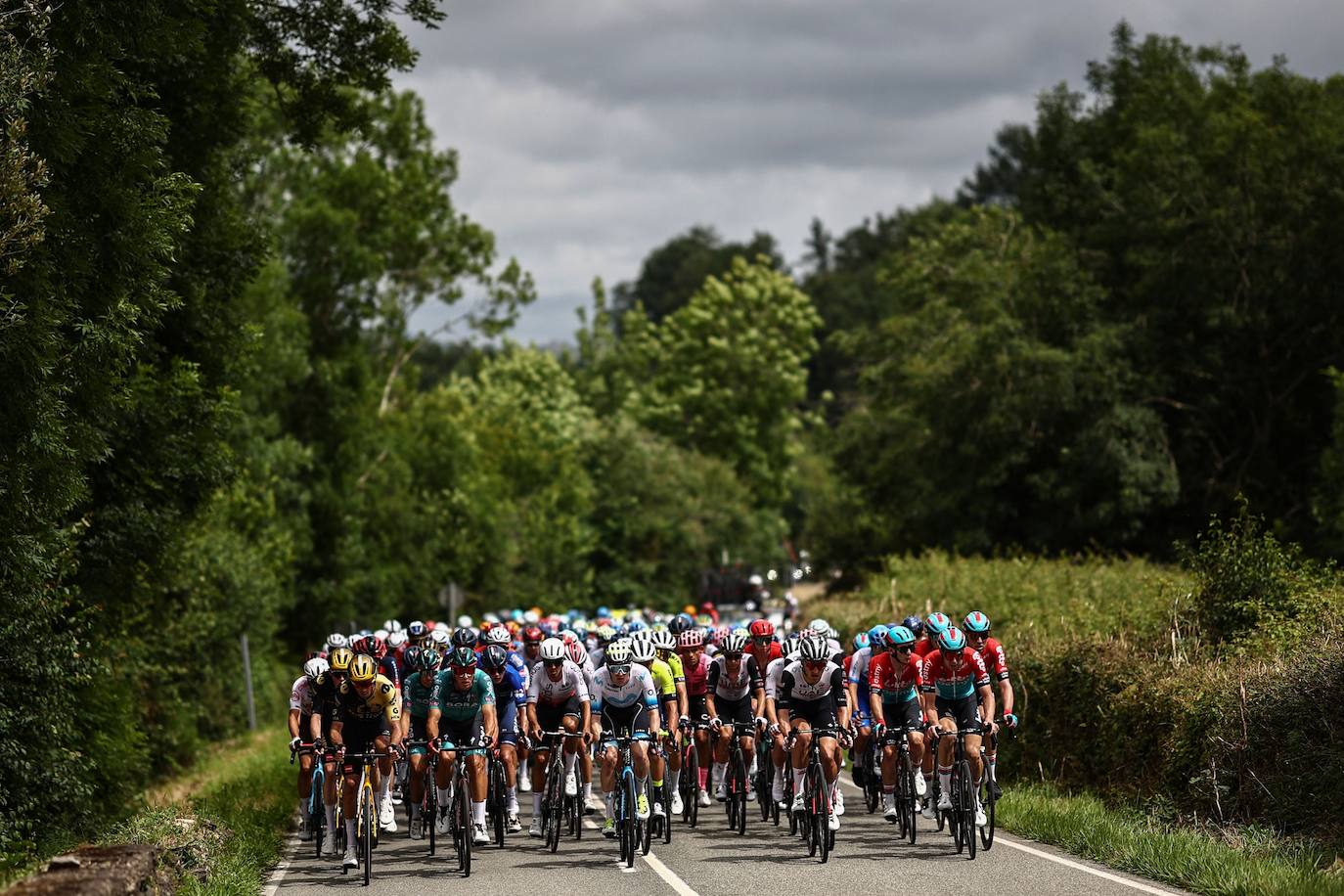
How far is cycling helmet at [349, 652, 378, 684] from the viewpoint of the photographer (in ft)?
50.1

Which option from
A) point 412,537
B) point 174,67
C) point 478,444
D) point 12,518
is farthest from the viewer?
point 478,444

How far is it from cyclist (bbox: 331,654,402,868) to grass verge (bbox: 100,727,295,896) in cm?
131

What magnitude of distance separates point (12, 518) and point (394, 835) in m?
5.68

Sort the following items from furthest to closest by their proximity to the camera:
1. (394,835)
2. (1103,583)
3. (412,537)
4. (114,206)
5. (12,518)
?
(412,537) < (1103,583) < (394,835) < (114,206) < (12,518)

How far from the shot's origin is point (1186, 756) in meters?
16.2

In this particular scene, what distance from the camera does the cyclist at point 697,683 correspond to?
18359 mm

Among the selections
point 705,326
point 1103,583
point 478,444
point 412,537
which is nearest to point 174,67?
point 1103,583

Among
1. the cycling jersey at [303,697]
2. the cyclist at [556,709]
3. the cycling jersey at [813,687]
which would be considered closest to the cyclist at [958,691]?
the cycling jersey at [813,687]

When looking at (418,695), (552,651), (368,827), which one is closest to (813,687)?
(552,651)

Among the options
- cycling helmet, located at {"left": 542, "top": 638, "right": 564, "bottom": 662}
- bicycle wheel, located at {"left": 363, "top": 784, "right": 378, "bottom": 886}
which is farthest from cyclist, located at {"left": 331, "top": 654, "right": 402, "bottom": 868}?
cycling helmet, located at {"left": 542, "top": 638, "right": 564, "bottom": 662}

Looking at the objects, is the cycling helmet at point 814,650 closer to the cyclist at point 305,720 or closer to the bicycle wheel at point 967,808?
the bicycle wheel at point 967,808

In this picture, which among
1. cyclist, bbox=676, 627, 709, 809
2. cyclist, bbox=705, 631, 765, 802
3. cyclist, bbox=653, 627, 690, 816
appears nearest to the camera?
cyclist, bbox=653, 627, 690, 816

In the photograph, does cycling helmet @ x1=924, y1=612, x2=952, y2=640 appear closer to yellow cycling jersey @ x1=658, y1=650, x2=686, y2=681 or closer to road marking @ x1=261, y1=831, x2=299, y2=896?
yellow cycling jersey @ x1=658, y1=650, x2=686, y2=681

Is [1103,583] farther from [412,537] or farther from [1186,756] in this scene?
[412,537]
